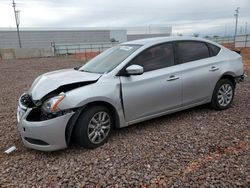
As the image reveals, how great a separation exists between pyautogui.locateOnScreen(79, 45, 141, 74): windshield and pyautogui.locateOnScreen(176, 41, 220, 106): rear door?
937mm

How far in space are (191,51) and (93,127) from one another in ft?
7.66

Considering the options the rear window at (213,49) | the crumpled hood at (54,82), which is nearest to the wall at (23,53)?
the crumpled hood at (54,82)

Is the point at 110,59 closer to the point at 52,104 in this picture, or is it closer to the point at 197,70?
the point at 52,104

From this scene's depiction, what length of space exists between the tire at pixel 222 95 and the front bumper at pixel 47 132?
2908 mm

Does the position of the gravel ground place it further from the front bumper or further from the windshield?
the windshield

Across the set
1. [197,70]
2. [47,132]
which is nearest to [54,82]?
[47,132]

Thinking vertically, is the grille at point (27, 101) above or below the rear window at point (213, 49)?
below

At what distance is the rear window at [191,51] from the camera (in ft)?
13.3

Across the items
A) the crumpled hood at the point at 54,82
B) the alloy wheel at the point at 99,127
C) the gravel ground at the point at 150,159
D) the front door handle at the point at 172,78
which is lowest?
the gravel ground at the point at 150,159

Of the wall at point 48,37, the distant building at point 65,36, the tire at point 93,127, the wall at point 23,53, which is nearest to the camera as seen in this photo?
the tire at point 93,127

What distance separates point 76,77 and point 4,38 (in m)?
51.9

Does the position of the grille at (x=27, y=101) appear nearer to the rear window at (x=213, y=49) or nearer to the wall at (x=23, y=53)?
the rear window at (x=213, y=49)

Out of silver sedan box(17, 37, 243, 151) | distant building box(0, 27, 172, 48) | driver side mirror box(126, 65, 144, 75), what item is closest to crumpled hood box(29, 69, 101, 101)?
silver sedan box(17, 37, 243, 151)

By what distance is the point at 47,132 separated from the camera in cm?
289
